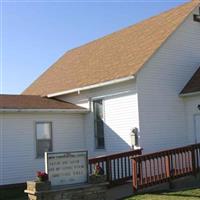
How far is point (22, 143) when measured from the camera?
731 inches

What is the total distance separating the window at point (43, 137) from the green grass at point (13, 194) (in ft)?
6.90

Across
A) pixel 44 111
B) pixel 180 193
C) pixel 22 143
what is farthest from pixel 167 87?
pixel 22 143

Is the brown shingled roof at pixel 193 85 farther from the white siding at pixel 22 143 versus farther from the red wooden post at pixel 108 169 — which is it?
the white siding at pixel 22 143

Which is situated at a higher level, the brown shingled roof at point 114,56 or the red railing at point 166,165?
the brown shingled roof at point 114,56

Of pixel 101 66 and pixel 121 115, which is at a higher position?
pixel 101 66

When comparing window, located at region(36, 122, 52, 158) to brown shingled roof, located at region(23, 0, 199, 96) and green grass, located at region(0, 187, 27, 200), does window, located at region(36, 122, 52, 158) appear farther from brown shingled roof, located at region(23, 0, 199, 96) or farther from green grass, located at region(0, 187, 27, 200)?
brown shingled roof, located at region(23, 0, 199, 96)

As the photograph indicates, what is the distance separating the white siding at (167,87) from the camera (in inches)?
705

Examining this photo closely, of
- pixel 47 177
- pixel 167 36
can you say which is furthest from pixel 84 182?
pixel 167 36

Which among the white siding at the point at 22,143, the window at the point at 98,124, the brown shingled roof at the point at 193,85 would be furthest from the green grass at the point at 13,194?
the brown shingled roof at the point at 193,85

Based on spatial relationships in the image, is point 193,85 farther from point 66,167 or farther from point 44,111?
point 66,167

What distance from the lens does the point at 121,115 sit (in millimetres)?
18531

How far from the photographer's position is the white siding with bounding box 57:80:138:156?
18031 millimetres

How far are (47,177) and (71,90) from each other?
30.3 feet

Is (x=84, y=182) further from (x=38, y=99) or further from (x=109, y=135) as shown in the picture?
(x=38, y=99)
